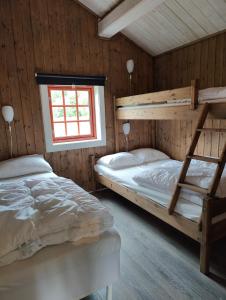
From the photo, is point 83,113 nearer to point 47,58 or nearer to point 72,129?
point 72,129

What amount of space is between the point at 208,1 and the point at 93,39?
1.65 meters

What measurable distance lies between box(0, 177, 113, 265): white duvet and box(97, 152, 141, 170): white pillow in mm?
1553

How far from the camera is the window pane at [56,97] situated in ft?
10.8

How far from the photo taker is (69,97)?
11.2ft

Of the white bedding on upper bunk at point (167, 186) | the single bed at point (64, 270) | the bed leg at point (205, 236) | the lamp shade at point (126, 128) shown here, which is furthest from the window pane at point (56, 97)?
the bed leg at point (205, 236)

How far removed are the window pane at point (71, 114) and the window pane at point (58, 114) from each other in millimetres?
91

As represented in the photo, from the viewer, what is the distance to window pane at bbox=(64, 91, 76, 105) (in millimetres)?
3385

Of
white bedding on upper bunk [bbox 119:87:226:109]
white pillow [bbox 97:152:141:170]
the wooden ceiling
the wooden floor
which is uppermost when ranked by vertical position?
the wooden ceiling

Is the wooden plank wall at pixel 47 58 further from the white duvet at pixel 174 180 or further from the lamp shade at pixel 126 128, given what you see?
the white duvet at pixel 174 180

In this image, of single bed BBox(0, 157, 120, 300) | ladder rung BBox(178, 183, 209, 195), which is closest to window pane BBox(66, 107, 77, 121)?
ladder rung BBox(178, 183, 209, 195)

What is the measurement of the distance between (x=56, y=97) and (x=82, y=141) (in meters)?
0.79

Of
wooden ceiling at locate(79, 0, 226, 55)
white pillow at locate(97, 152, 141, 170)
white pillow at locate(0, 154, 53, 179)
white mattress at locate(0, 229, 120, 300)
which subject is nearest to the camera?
white mattress at locate(0, 229, 120, 300)

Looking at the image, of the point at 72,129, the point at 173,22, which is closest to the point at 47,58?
the point at 72,129

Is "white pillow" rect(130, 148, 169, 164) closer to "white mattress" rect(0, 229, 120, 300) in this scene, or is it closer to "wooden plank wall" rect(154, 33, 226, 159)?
"wooden plank wall" rect(154, 33, 226, 159)
